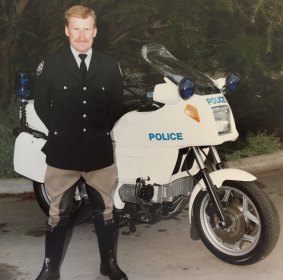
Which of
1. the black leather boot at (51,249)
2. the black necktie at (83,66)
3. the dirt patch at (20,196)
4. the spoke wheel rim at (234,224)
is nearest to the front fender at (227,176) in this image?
the spoke wheel rim at (234,224)

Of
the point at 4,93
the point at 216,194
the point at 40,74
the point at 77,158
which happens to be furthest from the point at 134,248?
the point at 4,93

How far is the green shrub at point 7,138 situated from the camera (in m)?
6.15

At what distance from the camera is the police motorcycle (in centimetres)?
375

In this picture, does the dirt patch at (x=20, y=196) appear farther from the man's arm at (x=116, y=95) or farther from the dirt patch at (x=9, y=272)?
the man's arm at (x=116, y=95)

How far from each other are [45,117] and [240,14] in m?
3.73

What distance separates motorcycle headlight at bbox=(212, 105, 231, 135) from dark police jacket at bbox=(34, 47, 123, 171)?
817 mm

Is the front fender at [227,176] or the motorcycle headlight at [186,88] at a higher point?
the motorcycle headlight at [186,88]

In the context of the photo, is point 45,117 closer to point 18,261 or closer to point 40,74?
point 40,74

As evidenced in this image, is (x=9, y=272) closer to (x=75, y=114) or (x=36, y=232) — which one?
(x=36, y=232)

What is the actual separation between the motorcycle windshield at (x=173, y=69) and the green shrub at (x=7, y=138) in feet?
9.12

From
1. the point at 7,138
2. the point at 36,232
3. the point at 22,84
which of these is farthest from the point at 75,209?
the point at 7,138

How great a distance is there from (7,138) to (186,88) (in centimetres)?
341

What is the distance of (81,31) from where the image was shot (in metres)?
3.29

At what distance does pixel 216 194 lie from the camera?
384 cm
